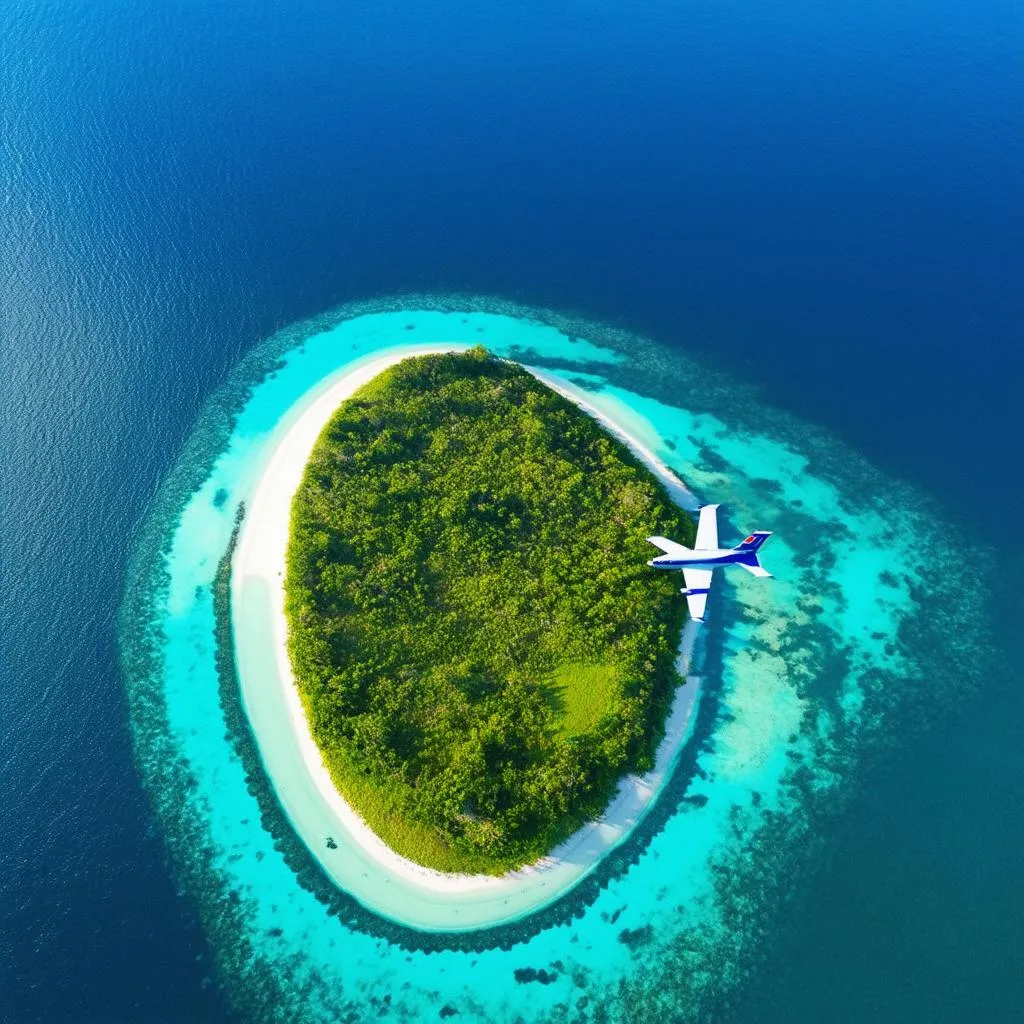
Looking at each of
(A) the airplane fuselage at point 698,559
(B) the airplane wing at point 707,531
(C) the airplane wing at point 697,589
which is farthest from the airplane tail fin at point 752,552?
(C) the airplane wing at point 697,589

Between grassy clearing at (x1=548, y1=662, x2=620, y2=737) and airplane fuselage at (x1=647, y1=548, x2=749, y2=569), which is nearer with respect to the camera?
grassy clearing at (x1=548, y1=662, x2=620, y2=737)

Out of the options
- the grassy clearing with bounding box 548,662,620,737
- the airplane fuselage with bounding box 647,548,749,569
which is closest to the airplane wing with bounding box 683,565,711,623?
the airplane fuselage with bounding box 647,548,749,569

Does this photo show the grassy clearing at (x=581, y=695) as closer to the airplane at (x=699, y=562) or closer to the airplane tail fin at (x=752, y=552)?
the airplane at (x=699, y=562)

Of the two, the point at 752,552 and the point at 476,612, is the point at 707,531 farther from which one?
the point at 476,612

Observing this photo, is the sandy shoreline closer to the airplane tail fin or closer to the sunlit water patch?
the sunlit water patch

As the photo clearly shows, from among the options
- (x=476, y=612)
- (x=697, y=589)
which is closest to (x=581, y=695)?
(x=476, y=612)

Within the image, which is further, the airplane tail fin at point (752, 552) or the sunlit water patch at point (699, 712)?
the airplane tail fin at point (752, 552)
